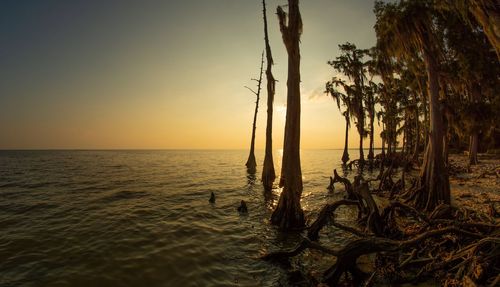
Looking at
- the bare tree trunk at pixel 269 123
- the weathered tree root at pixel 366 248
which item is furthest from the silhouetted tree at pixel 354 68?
the weathered tree root at pixel 366 248

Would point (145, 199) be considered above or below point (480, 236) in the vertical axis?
below

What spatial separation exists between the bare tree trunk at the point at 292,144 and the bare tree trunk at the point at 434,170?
19.9ft

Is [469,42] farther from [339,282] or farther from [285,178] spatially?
[339,282]

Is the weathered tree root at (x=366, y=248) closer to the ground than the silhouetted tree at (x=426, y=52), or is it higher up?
closer to the ground

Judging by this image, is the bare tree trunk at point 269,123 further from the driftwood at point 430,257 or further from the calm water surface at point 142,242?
the driftwood at point 430,257

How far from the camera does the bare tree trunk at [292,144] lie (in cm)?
1079

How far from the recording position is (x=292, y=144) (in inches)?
447

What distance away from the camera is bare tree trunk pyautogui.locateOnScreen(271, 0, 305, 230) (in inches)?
425

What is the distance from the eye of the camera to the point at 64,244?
9.80 meters

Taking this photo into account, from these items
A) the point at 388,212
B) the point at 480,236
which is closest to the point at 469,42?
the point at 388,212

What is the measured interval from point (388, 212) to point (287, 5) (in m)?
9.39

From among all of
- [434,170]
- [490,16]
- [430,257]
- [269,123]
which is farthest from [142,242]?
[269,123]

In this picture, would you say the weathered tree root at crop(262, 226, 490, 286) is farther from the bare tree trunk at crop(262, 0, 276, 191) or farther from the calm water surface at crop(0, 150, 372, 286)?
the bare tree trunk at crop(262, 0, 276, 191)

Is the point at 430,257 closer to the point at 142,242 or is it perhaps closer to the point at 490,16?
the point at 490,16
